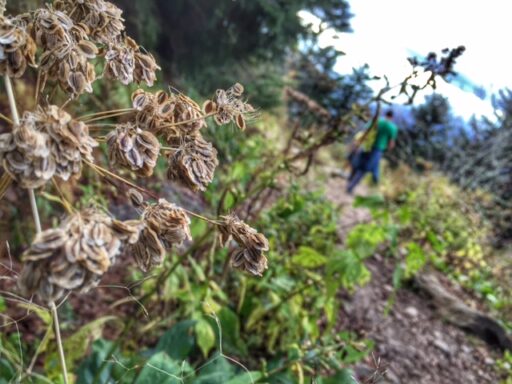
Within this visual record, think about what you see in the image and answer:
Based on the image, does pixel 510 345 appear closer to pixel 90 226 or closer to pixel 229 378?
pixel 229 378

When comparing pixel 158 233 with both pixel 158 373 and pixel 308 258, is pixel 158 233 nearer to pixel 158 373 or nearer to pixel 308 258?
pixel 158 373

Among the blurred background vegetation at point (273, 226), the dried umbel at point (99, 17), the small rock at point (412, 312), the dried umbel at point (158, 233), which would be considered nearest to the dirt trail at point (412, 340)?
the small rock at point (412, 312)

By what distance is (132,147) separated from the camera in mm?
736

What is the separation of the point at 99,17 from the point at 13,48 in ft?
0.76

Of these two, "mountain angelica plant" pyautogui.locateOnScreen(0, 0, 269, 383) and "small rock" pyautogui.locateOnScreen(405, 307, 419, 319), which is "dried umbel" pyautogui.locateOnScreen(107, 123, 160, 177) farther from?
"small rock" pyautogui.locateOnScreen(405, 307, 419, 319)

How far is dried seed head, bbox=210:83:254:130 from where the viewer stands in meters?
0.86

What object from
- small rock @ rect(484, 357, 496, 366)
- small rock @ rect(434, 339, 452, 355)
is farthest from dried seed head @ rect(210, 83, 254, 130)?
small rock @ rect(484, 357, 496, 366)

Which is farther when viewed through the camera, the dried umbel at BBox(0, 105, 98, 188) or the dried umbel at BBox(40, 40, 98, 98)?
the dried umbel at BBox(40, 40, 98, 98)

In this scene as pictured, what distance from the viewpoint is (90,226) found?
57cm

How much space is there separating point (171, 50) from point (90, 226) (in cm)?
599

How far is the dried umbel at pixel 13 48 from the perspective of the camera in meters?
0.66

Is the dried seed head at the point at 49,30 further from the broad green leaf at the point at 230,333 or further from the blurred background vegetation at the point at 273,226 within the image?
the broad green leaf at the point at 230,333

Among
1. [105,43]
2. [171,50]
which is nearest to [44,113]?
[105,43]

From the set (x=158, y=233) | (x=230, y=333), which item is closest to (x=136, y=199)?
(x=158, y=233)
